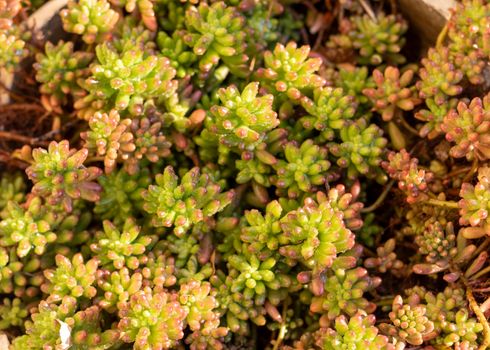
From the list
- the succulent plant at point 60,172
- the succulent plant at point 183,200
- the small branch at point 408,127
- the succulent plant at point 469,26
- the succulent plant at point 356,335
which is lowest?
the succulent plant at point 60,172

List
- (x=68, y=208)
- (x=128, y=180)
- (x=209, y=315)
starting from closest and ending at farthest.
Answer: (x=209, y=315)
(x=68, y=208)
(x=128, y=180)

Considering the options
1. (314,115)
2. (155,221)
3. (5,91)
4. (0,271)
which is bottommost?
(0,271)

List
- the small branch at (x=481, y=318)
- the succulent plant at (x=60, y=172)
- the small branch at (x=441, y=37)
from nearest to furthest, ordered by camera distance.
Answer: the small branch at (x=481, y=318) → the succulent plant at (x=60, y=172) → the small branch at (x=441, y=37)

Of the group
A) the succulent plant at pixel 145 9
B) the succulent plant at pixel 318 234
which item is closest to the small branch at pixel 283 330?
the succulent plant at pixel 318 234

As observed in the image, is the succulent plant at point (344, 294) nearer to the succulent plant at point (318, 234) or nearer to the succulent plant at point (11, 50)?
the succulent plant at point (318, 234)

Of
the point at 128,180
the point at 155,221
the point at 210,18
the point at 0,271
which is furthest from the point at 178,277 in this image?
the point at 210,18

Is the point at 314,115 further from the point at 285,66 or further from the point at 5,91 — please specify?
the point at 5,91

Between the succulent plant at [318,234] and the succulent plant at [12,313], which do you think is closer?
the succulent plant at [318,234]

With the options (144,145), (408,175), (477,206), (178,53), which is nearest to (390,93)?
(408,175)
